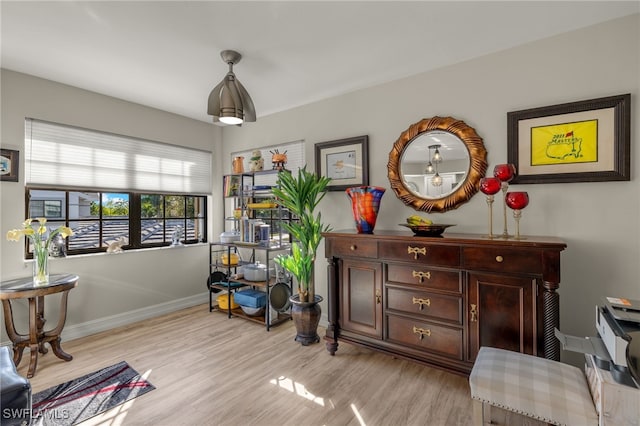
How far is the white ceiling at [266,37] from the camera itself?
195 centimetres

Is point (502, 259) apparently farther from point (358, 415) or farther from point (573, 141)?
point (358, 415)

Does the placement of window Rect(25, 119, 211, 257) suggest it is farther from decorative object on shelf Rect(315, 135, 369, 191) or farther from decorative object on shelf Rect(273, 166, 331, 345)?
decorative object on shelf Rect(315, 135, 369, 191)

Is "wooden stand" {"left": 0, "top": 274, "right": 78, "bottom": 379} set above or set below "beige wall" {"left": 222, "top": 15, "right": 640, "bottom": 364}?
below

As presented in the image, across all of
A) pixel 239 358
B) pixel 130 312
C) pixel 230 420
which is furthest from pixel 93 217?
pixel 230 420

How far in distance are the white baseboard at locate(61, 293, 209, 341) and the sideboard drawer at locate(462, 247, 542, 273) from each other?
3522mm

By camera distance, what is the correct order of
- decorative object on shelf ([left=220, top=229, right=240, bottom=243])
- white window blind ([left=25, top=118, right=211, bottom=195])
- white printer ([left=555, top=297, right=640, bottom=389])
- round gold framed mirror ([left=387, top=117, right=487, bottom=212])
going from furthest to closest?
decorative object on shelf ([left=220, top=229, right=240, bottom=243])
white window blind ([left=25, top=118, right=211, bottom=195])
round gold framed mirror ([left=387, top=117, right=487, bottom=212])
white printer ([left=555, top=297, right=640, bottom=389])

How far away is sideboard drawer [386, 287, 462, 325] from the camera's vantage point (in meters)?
2.19

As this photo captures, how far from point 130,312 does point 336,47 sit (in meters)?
3.57

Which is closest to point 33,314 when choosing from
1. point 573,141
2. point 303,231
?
point 303,231

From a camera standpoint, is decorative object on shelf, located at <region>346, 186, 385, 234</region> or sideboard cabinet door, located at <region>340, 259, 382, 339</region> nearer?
sideboard cabinet door, located at <region>340, 259, 382, 339</region>

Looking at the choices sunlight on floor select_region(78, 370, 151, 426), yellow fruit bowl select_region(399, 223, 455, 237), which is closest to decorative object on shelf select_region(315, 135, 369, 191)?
yellow fruit bowl select_region(399, 223, 455, 237)

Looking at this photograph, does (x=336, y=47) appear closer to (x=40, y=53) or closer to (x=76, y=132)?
(x=40, y=53)

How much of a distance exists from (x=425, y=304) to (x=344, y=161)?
1.71 m

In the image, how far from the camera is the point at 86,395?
7.14ft
